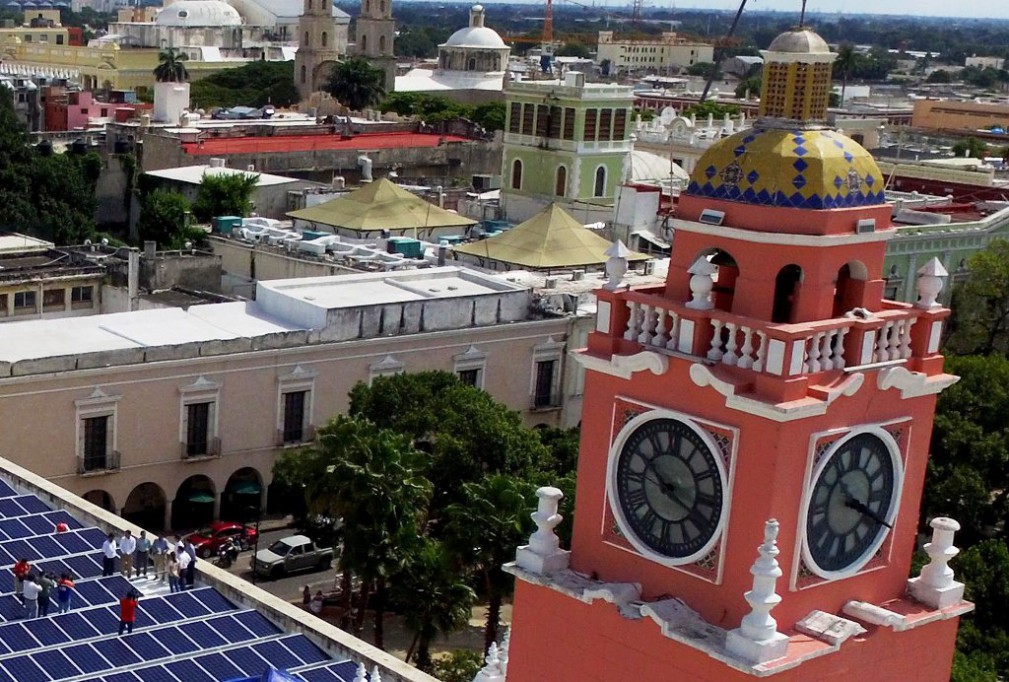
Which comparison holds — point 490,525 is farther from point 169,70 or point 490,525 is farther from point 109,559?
point 169,70

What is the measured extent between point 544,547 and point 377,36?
124m

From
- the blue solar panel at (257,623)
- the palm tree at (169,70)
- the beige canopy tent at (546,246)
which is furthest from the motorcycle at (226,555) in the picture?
→ the palm tree at (169,70)

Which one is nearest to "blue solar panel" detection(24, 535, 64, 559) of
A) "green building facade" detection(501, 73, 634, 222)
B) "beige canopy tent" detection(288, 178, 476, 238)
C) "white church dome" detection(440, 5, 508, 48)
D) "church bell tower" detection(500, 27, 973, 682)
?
"church bell tower" detection(500, 27, 973, 682)

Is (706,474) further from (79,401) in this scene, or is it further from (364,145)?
(364,145)

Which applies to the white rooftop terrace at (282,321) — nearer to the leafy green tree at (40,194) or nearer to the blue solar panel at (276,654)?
the blue solar panel at (276,654)

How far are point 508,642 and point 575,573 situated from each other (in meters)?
1.12

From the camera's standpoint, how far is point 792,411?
12969mm

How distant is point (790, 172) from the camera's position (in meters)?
13.6

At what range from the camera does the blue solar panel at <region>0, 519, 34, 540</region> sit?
75.8 ft

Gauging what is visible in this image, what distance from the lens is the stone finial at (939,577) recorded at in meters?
14.4

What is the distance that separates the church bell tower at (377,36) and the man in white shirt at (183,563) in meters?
113

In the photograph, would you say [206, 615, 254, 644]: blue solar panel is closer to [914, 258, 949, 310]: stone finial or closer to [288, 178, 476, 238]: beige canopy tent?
[914, 258, 949, 310]: stone finial

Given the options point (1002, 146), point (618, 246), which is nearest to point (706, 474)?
point (618, 246)

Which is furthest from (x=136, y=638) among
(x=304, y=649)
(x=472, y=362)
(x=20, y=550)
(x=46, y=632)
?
(x=472, y=362)
